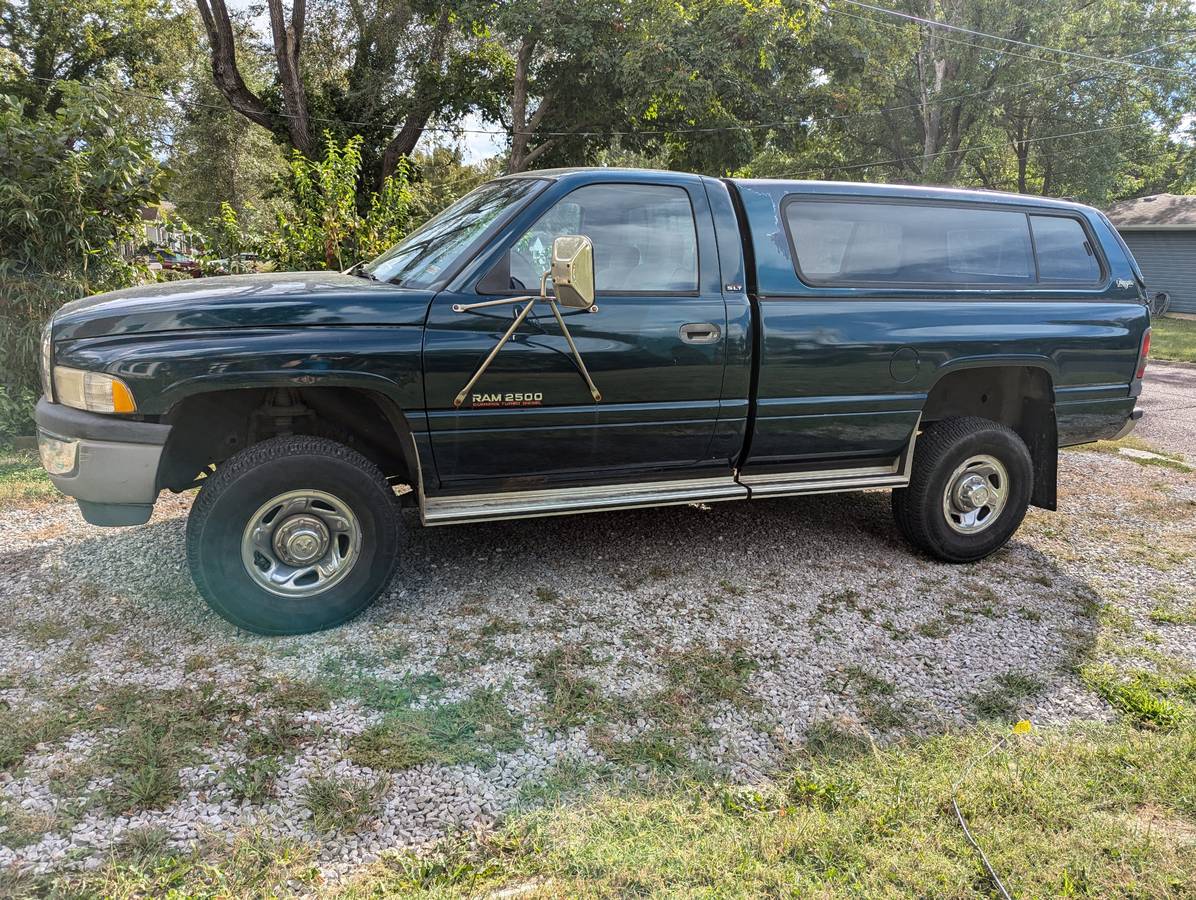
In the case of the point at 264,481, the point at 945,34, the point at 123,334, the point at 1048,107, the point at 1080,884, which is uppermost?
the point at 945,34

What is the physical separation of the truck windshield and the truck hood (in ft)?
0.81

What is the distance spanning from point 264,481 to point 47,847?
1.48 metres

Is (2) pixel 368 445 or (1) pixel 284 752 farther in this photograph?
(2) pixel 368 445

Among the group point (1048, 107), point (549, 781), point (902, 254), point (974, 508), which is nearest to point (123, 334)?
point (549, 781)

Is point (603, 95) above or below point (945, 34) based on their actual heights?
below

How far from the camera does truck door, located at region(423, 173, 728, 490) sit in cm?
354

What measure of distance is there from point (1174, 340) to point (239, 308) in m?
20.4

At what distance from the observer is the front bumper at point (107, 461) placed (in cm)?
320

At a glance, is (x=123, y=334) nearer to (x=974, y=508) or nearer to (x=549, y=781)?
(x=549, y=781)

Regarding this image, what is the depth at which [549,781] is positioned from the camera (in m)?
2.64

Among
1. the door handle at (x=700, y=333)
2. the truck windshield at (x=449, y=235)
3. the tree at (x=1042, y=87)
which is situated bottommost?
the door handle at (x=700, y=333)

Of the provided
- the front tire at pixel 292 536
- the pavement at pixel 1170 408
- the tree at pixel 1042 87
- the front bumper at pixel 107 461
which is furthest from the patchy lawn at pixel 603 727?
the tree at pixel 1042 87

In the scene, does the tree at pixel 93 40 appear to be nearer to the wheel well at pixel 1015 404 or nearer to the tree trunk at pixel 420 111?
the tree trunk at pixel 420 111

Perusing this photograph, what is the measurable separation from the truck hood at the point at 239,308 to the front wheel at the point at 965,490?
2.90 meters
